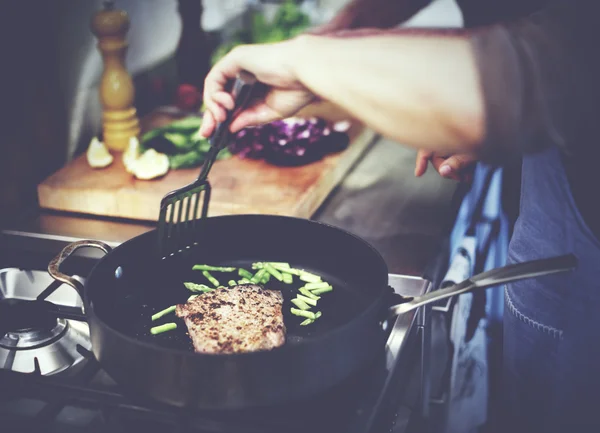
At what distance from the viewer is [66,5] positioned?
1701 mm

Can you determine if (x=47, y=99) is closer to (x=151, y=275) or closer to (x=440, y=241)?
(x=151, y=275)

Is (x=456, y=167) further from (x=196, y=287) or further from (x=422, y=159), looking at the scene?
(x=196, y=287)

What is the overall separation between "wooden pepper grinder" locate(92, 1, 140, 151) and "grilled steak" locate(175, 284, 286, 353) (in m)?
0.87

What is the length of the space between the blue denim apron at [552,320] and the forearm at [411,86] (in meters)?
0.47

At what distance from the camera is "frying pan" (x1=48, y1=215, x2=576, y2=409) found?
0.82 meters

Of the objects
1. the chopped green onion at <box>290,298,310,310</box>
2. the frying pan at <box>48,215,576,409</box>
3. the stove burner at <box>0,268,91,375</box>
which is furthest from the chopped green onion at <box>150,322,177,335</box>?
the chopped green onion at <box>290,298,310,310</box>

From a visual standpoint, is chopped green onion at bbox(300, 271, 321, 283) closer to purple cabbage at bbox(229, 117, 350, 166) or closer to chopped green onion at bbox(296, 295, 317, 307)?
chopped green onion at bbox(296, 295, 317, 307)

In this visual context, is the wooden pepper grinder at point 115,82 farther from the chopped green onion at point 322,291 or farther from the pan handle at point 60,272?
the chopped green onion at point 322,291

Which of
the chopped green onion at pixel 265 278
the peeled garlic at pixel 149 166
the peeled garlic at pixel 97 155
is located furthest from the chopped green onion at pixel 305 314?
the peeled garlic at pixel 97 155

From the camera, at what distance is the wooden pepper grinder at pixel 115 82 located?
1.74 metres

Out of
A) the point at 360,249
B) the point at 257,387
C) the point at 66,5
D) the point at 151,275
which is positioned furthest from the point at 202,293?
the point at 66,5

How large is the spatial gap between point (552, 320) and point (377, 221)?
48cm

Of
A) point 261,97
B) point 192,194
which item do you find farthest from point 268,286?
point 261,97

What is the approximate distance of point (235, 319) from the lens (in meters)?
1.09
